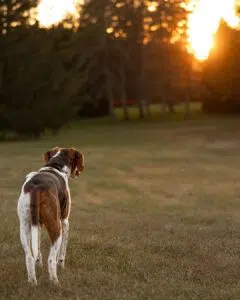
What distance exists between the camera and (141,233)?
34.0ft

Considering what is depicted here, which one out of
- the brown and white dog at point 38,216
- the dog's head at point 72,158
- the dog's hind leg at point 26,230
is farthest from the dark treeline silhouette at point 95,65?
the dog's hind leg at point 26,230

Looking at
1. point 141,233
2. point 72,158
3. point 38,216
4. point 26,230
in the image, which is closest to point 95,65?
point 141,233

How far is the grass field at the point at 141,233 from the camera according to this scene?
276 inches

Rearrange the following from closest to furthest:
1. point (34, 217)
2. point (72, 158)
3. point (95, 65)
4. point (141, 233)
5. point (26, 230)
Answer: point (34, 217) < point (26, 230) < point (72, 158) < point (141, 233) < point (95, 65)

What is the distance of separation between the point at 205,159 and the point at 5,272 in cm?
1796

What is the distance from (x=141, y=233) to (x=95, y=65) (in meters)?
51.1

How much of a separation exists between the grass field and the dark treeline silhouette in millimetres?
14918

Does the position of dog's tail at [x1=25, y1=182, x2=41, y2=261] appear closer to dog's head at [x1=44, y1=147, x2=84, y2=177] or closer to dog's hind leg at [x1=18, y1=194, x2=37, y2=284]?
dog's hind leg at [x1=18, y1=194, x2=37, y2=284]

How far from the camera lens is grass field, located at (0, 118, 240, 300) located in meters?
7.00

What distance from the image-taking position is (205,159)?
2491 centimetres

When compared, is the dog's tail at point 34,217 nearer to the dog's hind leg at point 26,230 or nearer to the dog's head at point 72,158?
the dog's hind leg at point 26,230

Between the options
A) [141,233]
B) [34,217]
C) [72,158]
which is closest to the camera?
[34,217]

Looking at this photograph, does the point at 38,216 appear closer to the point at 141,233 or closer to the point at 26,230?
the point at 26,230

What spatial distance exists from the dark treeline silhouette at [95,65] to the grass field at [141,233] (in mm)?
14918
